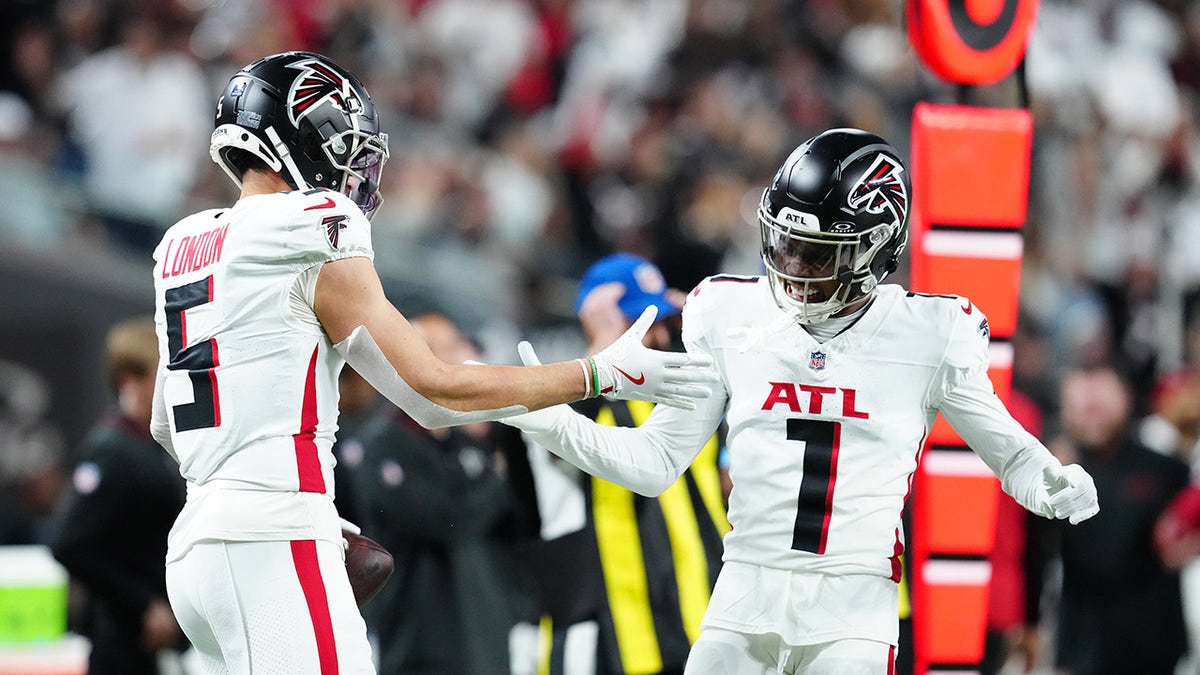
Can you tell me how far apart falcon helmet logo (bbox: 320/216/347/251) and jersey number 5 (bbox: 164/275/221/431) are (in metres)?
0.29

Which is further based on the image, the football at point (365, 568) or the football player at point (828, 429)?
the football at point (365, 568)

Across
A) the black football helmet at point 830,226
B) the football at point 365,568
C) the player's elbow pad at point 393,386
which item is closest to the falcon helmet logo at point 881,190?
the black football helmet at point 830,226

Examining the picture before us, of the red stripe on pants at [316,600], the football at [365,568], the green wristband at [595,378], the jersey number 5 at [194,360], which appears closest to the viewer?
the red stripe on pants at [316,600]

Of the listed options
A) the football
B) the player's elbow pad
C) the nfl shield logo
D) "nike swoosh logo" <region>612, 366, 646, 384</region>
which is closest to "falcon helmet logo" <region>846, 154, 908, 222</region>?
the nfl shield logo

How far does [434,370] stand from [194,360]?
52cm

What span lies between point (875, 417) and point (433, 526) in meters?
2.46

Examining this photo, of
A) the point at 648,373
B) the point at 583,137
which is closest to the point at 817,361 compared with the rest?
the point at 648,373

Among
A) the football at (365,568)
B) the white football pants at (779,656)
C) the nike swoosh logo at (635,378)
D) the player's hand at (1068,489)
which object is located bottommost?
the white football pants at (779,656)

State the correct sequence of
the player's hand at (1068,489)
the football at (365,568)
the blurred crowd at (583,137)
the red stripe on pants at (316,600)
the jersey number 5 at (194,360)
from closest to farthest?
the red stripe on pants at (316,600) → the jersey number 5 at (194,360) → the player's hand at (1068,489) → the football at (365,568) → the blurred crowd at (583,137)

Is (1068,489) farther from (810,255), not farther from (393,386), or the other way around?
(393,386)

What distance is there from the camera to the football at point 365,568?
382 cm

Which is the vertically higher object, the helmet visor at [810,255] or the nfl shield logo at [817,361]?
the helmet visor at [810,255]

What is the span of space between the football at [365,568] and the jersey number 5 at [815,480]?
38.5 inches

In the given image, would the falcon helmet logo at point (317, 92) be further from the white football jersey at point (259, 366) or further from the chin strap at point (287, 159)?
the white football jersey at point (259, 366)
